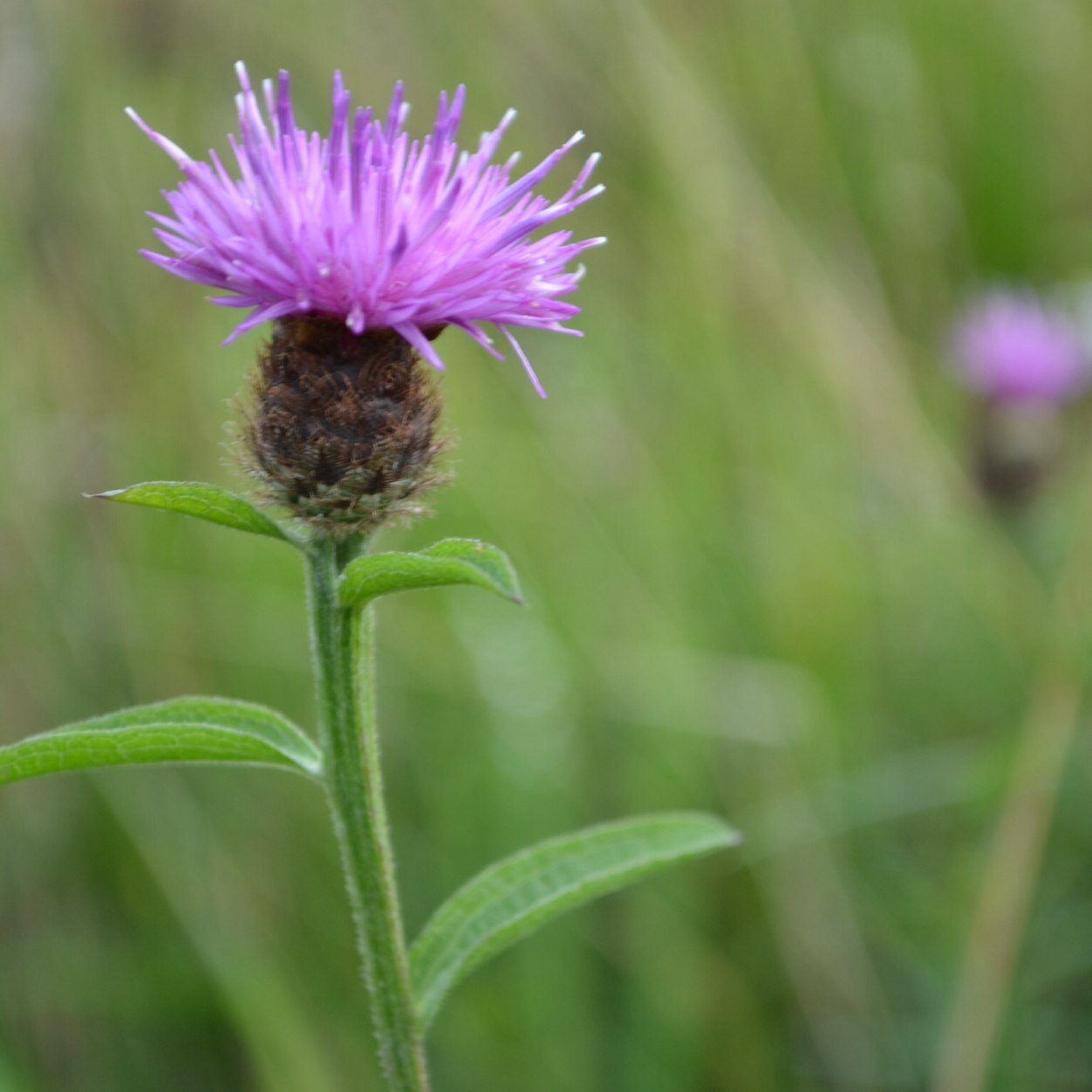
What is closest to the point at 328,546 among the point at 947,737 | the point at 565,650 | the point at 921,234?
the point at 565,650

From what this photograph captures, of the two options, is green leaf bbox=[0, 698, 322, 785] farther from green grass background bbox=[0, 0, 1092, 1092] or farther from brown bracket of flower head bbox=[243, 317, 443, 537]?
green grass background bbox=[0, 0, 1092, 1092]

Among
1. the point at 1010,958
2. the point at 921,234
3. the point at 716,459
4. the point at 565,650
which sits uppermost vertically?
the point at 921,234

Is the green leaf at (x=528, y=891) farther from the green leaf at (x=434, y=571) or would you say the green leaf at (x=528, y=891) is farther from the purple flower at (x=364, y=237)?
the purple flower at (x=364, y=237)

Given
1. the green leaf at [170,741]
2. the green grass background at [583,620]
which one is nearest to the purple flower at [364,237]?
the green leaf at [170,741]

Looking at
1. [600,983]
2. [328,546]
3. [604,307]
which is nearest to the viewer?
[328,546]

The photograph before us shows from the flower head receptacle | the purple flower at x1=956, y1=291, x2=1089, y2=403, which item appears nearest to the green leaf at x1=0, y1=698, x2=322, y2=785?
the flower head receptacle

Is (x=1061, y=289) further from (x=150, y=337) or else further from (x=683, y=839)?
(x=683, y=839)
